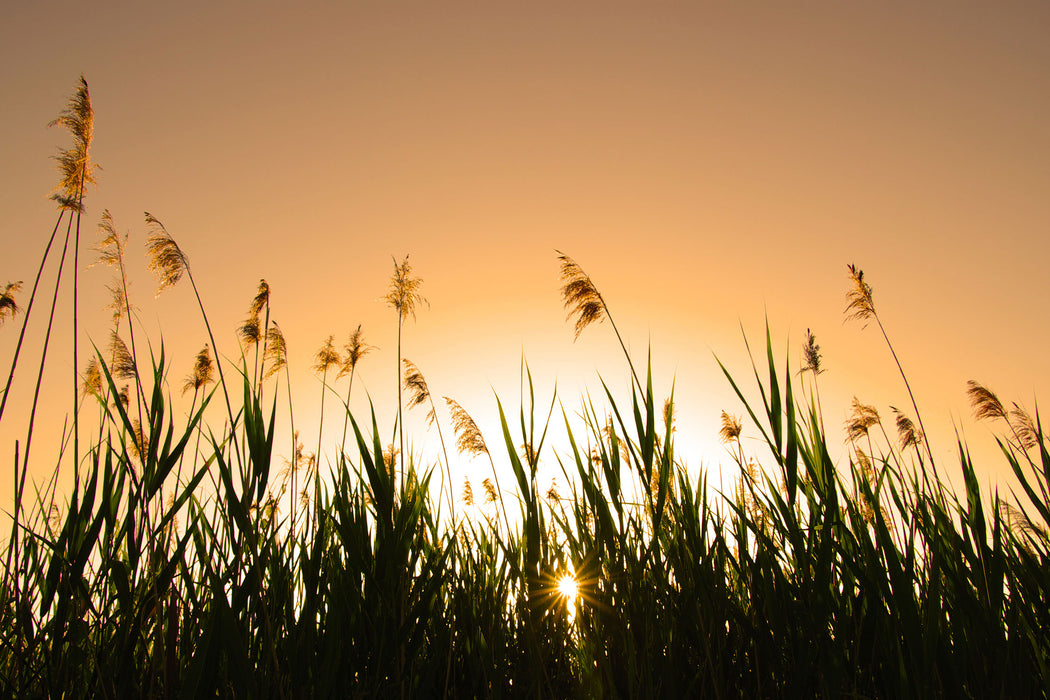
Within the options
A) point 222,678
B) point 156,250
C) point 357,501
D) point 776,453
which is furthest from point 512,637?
point 156,250

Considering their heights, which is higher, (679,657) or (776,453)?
(776,453)

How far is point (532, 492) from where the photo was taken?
2066mm

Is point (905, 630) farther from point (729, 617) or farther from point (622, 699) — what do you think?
point (622, 699)

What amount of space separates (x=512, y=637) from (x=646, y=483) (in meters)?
0.90

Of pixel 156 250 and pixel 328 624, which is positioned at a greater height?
pixel 156 250

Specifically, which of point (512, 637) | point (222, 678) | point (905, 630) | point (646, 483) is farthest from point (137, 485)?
point (905, 630)

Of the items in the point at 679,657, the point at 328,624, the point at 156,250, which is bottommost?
the point at 679,657

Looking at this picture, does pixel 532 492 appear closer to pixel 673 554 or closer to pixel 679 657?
pixel 673 554

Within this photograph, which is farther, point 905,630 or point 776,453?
point 776,453

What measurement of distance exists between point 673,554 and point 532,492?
1.76ft

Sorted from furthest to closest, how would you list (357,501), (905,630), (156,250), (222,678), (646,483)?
(156,250), (357,501), (646,483), (222,678), (905,630)

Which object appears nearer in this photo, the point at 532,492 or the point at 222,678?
the point at 222,678

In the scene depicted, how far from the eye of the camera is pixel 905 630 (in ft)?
5.36

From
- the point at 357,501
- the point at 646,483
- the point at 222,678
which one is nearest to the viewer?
the point at 222,678
